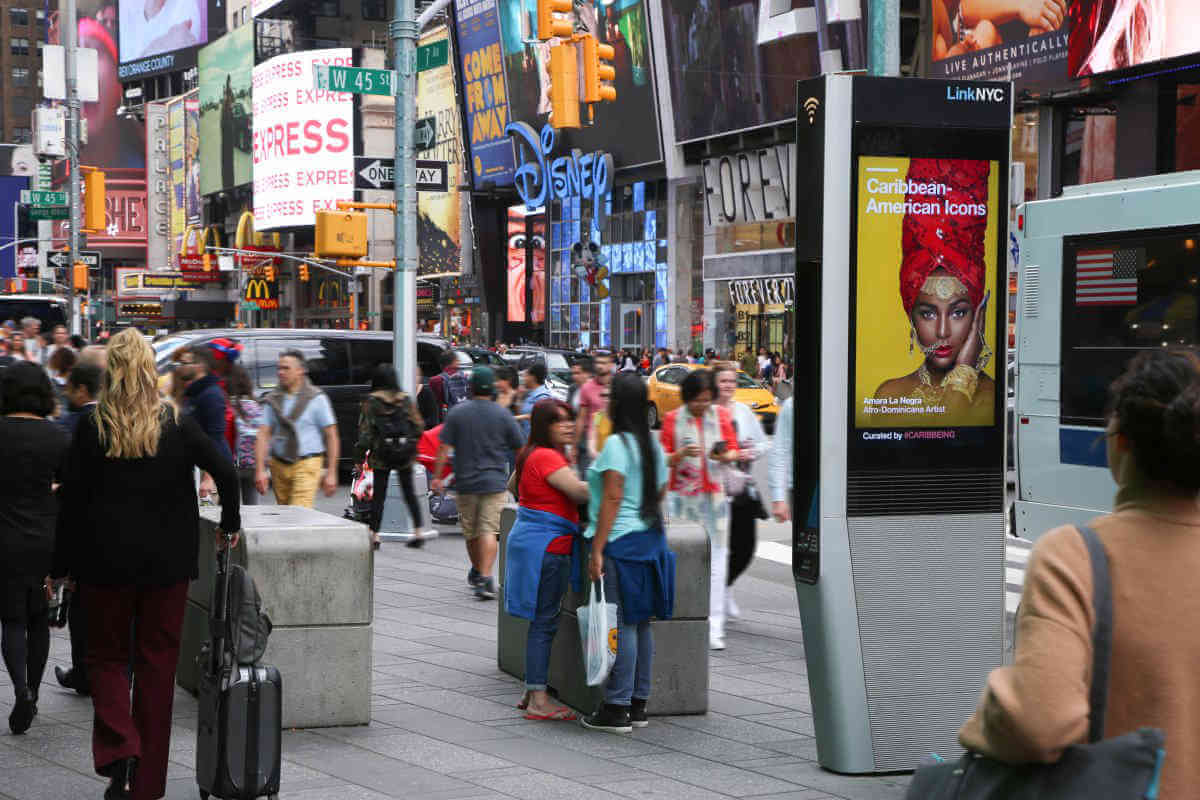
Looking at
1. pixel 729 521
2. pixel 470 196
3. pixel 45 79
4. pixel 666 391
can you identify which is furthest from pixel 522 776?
pixel 470 196

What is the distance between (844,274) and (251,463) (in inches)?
338

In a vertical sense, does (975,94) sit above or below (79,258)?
below

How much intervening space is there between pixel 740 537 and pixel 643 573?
3292mm

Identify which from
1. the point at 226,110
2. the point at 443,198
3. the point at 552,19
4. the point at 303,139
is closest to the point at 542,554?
the point at 552,19

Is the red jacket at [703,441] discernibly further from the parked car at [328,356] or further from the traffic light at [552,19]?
the parked car at [328,356]

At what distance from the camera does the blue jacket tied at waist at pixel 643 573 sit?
7.48 meters

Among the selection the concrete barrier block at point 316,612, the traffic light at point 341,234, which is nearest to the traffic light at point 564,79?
the traffic light at point 341,234

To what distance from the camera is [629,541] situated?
7.47m

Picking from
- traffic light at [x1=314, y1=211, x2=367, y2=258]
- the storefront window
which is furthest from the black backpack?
the storefront window

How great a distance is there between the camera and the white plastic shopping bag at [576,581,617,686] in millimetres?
7340

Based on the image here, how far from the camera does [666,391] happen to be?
3231 centimetres

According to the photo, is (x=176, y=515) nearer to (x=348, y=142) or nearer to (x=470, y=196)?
(x=470, y=196)

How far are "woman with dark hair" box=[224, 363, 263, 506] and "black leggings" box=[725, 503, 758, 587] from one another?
15.6 ft

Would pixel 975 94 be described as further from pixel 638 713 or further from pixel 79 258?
pixel 79 258
